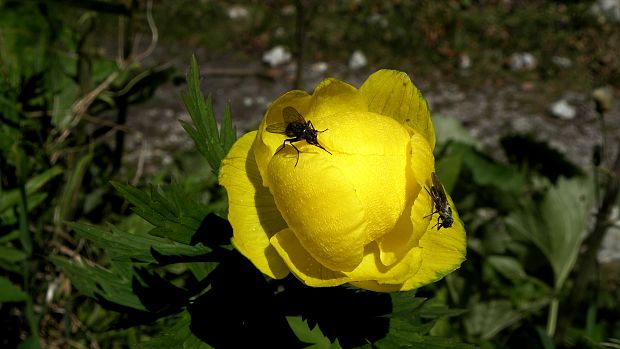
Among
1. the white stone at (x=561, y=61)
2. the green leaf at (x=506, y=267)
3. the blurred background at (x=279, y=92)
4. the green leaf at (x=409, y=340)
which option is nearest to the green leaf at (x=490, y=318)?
the blurred background at (x=279, y=92)

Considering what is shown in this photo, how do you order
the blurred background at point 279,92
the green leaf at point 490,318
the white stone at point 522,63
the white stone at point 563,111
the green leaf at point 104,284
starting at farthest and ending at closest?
1. the white stone at point 522,63
2. the white stone at point 563,111
3. the green leaf at point 490,318
4. the blurred background at point 279,92
5. the green leaf at point 104,284

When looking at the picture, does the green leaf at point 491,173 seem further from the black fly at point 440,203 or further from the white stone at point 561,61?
the white stone at point 561,61

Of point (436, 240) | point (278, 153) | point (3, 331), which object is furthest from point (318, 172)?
point (3, 331)

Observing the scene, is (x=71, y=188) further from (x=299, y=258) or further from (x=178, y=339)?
(x=299, y=258)

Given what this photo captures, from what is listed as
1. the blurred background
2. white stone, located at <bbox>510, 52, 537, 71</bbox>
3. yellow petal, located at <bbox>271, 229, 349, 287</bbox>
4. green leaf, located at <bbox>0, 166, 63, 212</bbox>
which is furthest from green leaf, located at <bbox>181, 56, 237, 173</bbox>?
white stone, located at <bbox>510, 52, 537, 71</bbox>

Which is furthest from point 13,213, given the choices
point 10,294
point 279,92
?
point 279,92
